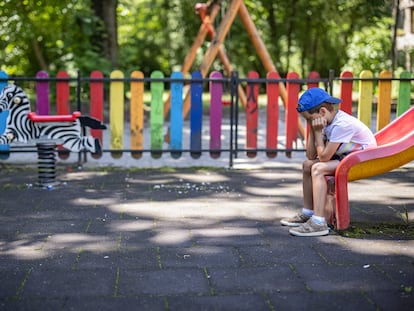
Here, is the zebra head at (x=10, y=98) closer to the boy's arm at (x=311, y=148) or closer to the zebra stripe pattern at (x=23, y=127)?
the zebra stripe pattern at (x=23, y=127)

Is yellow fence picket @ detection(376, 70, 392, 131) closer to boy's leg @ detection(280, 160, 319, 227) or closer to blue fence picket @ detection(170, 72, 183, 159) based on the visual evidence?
blue fence picket @ detection(170, 72, 183, 159)

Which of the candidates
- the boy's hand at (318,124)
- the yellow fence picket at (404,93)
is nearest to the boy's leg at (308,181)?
the boy's hand at (318,124)

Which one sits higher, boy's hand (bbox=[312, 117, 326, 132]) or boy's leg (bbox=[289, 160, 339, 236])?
boy's hand (bbox=[312, 117, 326, 132])

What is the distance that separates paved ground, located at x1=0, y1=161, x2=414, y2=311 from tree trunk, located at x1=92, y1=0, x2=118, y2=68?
8418mm

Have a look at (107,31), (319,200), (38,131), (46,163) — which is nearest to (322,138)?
(319,200)

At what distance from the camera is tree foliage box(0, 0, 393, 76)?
15461mm

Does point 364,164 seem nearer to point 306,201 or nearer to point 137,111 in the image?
point 306,201

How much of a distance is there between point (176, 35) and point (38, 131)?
20.3 m

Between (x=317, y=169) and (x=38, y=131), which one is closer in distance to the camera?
(x=317, y=169)

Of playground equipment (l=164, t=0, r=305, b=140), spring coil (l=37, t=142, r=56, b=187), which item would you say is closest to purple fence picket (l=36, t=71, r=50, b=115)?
spring coil (l=37, t=142, r=56, b=187)

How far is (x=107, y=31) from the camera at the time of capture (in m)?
15.9

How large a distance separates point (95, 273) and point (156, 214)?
186 centimetres

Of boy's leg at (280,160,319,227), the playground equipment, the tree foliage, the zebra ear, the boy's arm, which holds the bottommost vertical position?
boy's leg at (280,160,319,227)

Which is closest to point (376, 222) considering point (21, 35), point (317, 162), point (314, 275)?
point (317, 162)
